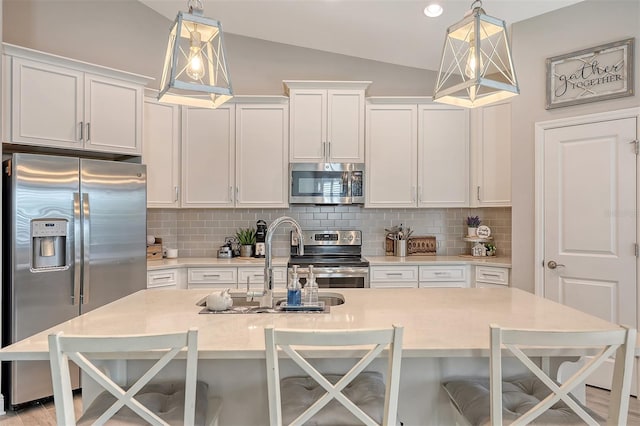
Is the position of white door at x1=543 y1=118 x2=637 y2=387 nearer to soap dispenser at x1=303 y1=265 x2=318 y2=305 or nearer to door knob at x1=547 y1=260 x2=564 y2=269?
door knob at x1=547 y1=260 x2=564 y2=269

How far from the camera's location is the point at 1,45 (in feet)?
8.52

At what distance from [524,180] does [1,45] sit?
3959mm

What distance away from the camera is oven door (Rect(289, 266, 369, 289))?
3.50 metres

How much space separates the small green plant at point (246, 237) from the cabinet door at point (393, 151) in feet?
3.99

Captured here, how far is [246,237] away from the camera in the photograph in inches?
158

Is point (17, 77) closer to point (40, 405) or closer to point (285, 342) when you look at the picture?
point (40, 405)

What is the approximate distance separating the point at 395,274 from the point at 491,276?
2.78ft

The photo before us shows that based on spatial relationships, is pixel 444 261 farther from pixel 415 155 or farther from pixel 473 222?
pixel 415 155

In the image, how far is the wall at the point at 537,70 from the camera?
9.27 ft

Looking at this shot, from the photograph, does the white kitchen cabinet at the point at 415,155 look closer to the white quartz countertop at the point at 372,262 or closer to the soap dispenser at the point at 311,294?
the white quartz countertop at the point at 372,262

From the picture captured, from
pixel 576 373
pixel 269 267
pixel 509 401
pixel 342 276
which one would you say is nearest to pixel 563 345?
pixel 576 373

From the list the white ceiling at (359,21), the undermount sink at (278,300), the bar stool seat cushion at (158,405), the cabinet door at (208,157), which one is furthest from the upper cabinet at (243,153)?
the bar stool seat cushion at (158,405)

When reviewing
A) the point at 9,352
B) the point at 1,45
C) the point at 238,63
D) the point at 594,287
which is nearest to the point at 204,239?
the point at 238,63

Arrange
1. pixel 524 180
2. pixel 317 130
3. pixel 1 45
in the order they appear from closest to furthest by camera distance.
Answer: pixel 1 45
pixel 524 180
pixel 317 130
